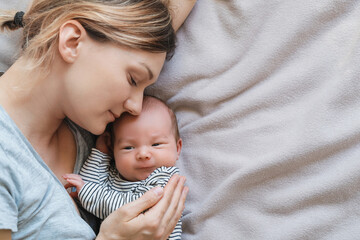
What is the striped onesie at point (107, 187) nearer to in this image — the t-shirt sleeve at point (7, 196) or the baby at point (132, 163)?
the baby at point (132, 163)

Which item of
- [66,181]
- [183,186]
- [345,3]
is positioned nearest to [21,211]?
[66,181]

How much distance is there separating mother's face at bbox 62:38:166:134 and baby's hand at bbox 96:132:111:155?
18 centimetres

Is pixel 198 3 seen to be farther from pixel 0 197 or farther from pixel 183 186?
pixel 0 197

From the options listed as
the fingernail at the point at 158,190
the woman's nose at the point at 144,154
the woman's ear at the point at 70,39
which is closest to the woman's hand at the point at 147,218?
the fingernail at the point at 158,190

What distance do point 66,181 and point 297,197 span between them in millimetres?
720

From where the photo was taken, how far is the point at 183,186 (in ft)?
4.49

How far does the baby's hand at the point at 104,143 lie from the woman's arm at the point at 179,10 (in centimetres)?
43

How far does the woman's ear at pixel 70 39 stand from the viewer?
3.86ft

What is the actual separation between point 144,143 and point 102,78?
26 centimetres

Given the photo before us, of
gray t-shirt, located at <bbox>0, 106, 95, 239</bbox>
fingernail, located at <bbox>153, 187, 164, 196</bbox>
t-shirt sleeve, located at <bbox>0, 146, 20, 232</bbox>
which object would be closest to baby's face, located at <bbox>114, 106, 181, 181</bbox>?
fingernail, located at <bbox>153, 187, 164, 196</bbox>

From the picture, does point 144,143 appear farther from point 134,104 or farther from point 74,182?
point 74,182

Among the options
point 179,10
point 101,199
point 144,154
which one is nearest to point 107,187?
point 101,199

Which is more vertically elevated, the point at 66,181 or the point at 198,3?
the point at 198,3

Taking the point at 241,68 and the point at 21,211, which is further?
the point at 241,68
